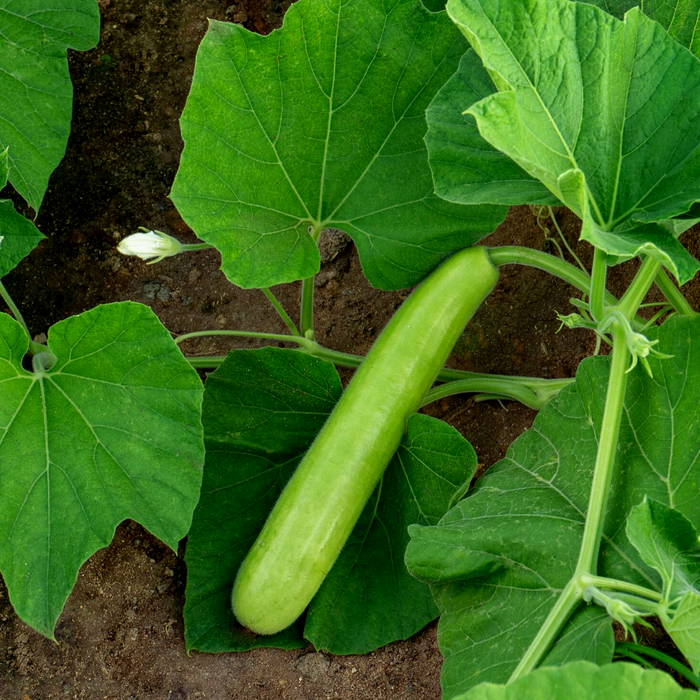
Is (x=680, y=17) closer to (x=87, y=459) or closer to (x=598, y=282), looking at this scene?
(x=598, y=282)

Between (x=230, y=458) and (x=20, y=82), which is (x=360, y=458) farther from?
(x=20, y=82)

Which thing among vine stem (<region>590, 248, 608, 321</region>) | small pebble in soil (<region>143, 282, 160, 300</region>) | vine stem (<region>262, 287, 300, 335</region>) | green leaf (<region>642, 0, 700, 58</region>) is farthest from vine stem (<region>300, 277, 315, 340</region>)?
green leaf (<region>642, 0, 700, 58</region>)

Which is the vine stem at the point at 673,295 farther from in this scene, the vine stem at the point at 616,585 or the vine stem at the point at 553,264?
the vine stem at the point at 616,585

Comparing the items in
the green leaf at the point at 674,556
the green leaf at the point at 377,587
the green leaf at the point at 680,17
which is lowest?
the green leaf at the point at 377,587

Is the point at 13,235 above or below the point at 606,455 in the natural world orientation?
below

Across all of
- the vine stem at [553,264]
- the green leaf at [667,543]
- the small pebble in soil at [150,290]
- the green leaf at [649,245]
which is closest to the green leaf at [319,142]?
the vine stem at [553,264]

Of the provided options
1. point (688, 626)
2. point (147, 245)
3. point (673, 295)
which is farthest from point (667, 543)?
point (147, 245)
